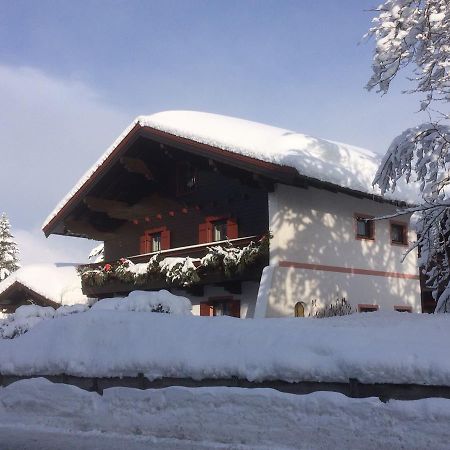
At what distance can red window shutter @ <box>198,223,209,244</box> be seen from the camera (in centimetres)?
1978

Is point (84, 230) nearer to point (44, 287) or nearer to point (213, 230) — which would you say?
point (44, 287)

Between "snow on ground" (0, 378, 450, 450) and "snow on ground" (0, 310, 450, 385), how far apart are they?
0.30 meters

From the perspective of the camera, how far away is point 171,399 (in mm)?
7988

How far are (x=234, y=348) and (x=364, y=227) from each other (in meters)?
12.7

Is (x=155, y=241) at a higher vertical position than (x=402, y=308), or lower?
higher

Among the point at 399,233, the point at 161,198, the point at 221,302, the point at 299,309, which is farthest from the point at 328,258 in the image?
the point at 161,198

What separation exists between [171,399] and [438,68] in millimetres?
8784

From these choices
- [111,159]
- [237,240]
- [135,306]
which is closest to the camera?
[135,306]

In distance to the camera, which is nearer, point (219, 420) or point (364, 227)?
point (219, 420)

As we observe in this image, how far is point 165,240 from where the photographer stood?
71.0 feet

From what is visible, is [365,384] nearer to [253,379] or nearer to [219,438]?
[253,379]

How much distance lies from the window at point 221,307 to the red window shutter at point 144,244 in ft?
13.4

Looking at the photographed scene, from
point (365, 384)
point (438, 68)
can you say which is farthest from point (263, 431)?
point (438, 68)

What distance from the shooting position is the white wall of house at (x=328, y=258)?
55.2 feet
